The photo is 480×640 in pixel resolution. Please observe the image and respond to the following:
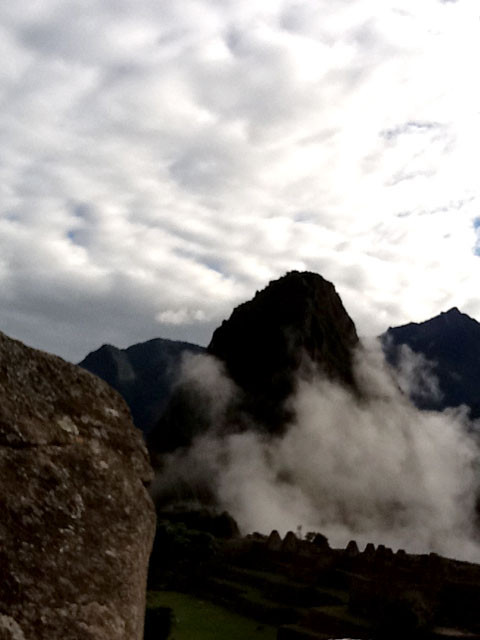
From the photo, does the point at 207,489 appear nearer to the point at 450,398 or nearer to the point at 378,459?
the point at 378,459

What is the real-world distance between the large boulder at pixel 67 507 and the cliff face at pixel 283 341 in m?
110

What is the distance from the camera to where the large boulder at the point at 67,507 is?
4160mm

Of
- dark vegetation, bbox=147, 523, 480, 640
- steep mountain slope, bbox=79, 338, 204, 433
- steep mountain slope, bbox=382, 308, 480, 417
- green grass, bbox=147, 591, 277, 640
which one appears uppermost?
steep mountain slope, bbox=382, 308, 480, 417

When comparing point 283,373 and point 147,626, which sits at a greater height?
point 283,373

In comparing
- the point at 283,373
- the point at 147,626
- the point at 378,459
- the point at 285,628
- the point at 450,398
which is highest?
the point at 450,398

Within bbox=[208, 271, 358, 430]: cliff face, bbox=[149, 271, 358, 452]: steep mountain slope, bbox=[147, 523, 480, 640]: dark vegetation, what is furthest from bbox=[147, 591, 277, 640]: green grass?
bbox=[208, 271, 358, 430]: cliff face

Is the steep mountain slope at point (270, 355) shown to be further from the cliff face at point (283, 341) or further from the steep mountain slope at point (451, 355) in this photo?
the steep mountain slope at point (451, 355)

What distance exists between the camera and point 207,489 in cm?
10119

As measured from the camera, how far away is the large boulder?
4.16 m

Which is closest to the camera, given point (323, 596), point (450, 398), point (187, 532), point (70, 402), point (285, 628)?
point (70, 402)

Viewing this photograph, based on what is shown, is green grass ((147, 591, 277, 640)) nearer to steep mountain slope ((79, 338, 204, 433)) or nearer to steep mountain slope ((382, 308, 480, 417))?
steep mountain slope ((79, 338, 204, 433))

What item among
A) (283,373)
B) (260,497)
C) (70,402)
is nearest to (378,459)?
(283,373)

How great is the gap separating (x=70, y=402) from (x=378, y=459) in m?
123

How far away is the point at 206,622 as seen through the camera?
40.8 metres
